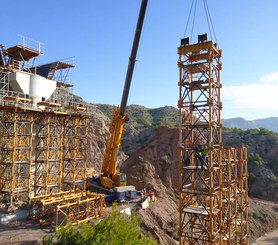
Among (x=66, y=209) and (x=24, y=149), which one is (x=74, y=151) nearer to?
(x=24, y=149)

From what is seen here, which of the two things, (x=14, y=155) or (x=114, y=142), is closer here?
(x=14, y=155)

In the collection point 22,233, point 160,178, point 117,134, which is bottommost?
point 22,233

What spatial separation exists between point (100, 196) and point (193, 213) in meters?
10.6

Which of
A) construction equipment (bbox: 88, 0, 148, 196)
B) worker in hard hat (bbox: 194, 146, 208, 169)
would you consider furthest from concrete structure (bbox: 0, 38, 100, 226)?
worker in hard hat (bbox: 194, 146, 208, 169)

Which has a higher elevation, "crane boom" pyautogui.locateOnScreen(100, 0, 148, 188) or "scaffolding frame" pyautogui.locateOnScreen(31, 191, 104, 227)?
"crane boom" pyautogui.locateOnScreen(100, 0, 148, 188)

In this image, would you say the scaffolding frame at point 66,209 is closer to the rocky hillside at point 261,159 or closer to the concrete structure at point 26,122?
the concrete structure at point 26,122

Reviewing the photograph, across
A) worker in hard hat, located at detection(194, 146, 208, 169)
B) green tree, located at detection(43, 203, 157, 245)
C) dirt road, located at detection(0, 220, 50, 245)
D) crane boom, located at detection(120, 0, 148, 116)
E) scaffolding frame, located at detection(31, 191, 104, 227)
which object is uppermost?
crane boom, located at detection(120, 0, 148, 116)

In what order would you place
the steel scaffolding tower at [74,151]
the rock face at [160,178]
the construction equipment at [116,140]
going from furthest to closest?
the steel scaffolding tower at [74,151]
the construction equipment at [116,140]
the rock face at [160,178]

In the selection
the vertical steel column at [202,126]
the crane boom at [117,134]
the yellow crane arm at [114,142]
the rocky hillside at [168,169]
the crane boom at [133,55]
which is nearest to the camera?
the vertical steel column at [202,126]

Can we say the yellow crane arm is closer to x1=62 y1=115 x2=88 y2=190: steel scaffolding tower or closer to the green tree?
x1=62 y1=115 x2=88 y2=190: steel scaffolding tower

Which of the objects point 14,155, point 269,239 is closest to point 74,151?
point 14,155

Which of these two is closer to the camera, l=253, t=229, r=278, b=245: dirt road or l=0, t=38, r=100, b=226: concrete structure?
l=0, t=38, r=100, b=226: concrete structure

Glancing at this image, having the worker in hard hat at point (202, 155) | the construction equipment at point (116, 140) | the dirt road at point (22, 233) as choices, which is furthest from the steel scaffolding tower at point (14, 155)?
the worker in hard hat at point (202, 155)

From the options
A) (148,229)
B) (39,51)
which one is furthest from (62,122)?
(148,229)
